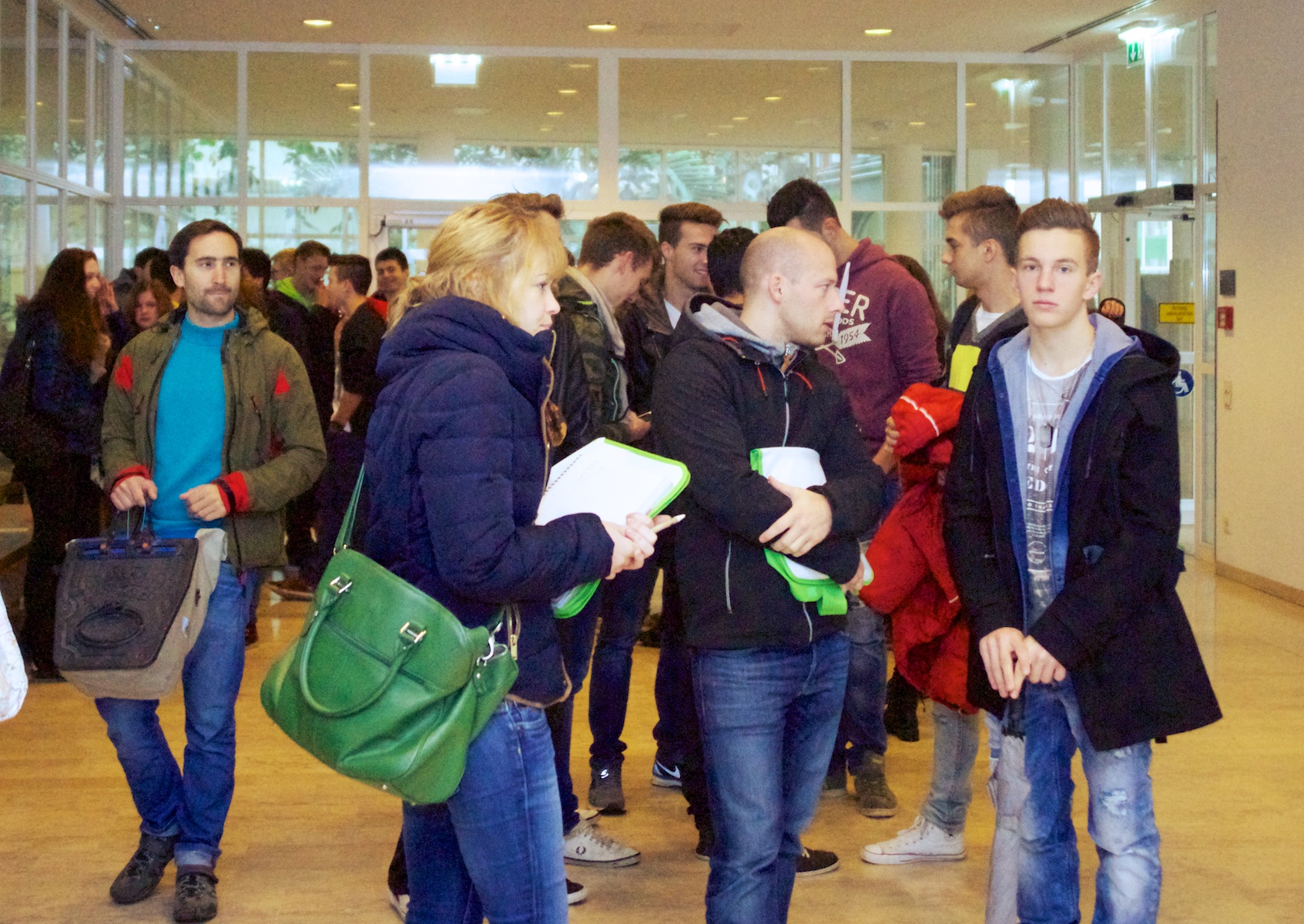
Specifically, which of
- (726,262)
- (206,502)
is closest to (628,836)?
(206,502)

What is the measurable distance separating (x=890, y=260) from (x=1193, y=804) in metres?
1.92

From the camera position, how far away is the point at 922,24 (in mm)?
10195

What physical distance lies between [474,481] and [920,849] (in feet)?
7.59

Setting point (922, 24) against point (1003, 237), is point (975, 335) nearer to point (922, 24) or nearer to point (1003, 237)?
point (1003, 237)

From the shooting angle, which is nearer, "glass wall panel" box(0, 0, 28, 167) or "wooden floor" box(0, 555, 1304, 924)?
"wooden floor" box(0, 555, 1304, 924)

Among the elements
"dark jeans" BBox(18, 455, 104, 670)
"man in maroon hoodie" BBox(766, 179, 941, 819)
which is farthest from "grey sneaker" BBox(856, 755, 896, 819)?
"dark jeans" BBox(18, 455, 104, 670)

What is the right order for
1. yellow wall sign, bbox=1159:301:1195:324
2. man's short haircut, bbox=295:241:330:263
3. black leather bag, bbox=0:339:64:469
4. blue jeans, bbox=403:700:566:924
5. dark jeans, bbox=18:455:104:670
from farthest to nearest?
yellow wall sign, bbox=1159:301:1195:324, man's short haircut, bbox=295:241:330:263, dark jeans, bbox=18:455:104:670, black leather bag, bbox=0:339:64:469, blue jeans, bbox=403:700:566:924

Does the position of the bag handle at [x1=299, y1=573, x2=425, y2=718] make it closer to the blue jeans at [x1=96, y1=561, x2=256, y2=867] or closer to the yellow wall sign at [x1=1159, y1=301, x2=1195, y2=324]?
the blue jeans at [x1=96, y1=561, x2=256, y2=867]

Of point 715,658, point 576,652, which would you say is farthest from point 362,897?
point 715,658

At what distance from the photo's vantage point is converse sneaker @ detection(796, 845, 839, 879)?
12.2 ft

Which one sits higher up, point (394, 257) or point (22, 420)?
point (394, 257)

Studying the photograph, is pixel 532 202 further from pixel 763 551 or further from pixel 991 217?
pixel 991 217

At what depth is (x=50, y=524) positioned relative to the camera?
5742 millimetres

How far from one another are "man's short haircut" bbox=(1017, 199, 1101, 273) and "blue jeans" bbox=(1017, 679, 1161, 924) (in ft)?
2.69
